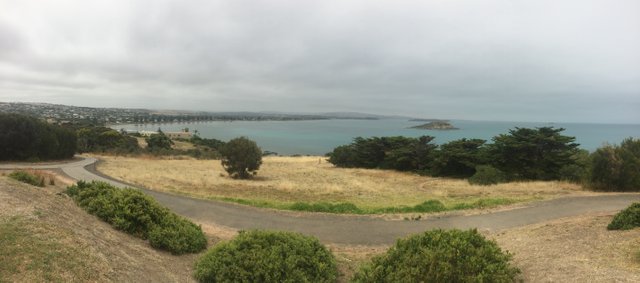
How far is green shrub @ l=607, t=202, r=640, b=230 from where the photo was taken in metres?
8.17

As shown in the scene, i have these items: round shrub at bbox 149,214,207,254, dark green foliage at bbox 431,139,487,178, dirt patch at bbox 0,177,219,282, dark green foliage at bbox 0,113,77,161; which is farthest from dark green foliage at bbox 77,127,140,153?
dirt patch at bbox 0,177,219,282

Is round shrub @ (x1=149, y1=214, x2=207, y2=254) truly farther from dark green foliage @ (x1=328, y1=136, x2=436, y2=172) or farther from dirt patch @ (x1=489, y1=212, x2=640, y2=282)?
dark green foliage @ (x1=328, y1=136, x2=436, y2=172)

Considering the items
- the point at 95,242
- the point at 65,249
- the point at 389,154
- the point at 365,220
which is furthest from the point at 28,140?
the point at 389,154

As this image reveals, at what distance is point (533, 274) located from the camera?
20.7 feet

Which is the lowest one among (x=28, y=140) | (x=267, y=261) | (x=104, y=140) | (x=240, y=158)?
(x=104, y=140)

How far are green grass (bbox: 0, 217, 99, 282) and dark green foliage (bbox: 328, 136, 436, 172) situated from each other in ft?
122

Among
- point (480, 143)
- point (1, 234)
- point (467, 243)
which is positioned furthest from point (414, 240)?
point (480, 143)

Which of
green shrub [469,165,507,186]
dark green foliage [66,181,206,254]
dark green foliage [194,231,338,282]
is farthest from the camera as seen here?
green shrub [469,165,507,186]

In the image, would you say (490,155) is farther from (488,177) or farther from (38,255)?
(38,255)

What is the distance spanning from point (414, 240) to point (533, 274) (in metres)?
1.83

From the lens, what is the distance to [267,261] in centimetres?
639

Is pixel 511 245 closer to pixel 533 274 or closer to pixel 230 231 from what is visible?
pixel 533 274

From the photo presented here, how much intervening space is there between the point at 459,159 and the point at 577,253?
3044 centimetres

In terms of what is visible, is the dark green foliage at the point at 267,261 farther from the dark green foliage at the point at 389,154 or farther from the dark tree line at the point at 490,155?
the dark green foliage at the point at 389,154
